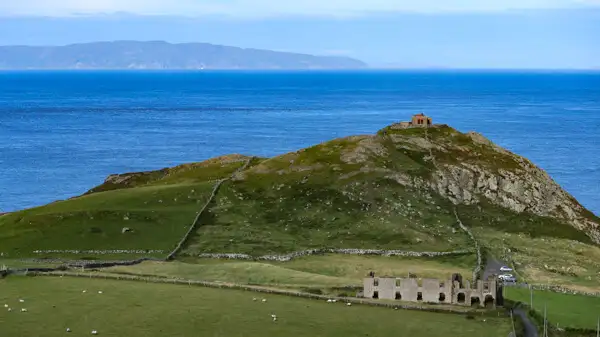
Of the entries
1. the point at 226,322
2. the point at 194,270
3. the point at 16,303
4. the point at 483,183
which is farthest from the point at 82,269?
the point at 483,183

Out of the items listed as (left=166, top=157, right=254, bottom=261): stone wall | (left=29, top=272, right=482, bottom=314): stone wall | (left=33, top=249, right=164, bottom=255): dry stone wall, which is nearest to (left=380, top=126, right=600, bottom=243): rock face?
(left=166, top=157, right=254, bottom=261): stone wall

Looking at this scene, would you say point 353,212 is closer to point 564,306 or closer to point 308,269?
point 308,269

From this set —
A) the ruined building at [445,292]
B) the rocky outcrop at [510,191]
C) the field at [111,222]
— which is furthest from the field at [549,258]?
the field at [111,222]

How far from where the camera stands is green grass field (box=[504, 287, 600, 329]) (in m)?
73.8

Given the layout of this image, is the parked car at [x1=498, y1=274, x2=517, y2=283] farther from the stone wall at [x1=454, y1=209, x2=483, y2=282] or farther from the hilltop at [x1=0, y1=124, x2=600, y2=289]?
the hilltop at [x1=0, y1=124, x2=600, y2=289]

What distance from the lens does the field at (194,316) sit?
63094 mm

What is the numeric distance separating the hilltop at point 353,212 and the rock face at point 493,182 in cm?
21

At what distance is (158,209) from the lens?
382 feet

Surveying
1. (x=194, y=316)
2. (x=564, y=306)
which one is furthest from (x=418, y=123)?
(x=194, y=316)

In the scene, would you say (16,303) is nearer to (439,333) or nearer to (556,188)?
(439,333)

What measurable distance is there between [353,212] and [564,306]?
41.6 meters

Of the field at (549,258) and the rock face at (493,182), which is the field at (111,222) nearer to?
the rock face at (493,182)

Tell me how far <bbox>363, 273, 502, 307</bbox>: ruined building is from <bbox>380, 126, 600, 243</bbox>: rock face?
174 feet

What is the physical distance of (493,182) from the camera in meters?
132
